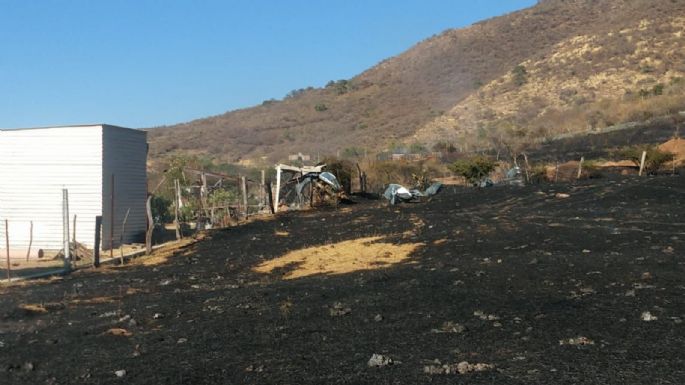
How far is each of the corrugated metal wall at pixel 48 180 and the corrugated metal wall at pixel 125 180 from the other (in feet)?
1.21

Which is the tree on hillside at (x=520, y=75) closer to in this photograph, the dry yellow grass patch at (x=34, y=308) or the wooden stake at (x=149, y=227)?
the wooden stake at (x=149, y=227)

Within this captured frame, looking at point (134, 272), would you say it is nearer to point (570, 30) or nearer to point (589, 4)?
point (570, 30)

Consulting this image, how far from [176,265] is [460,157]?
2804 centimetres

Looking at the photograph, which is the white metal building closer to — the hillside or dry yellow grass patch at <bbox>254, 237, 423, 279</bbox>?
dry yellow grass patch at <bbox>254, 237, 423, 279</bbox>

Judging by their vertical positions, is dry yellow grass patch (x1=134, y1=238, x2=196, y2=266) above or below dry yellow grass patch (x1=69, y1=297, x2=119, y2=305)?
above

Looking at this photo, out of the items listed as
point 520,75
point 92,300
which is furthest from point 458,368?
point 520,75

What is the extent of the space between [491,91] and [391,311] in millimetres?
63547

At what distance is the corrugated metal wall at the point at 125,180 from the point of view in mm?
22828

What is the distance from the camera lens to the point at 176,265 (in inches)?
639

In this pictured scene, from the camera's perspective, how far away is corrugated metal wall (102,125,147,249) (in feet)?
74.9

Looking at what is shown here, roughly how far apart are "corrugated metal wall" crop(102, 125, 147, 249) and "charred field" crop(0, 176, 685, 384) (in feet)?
21.3

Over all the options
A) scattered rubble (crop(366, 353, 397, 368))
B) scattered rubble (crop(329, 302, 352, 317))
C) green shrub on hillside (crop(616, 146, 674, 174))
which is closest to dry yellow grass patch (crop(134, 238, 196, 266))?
scattered rubble (crop(329, 302, 352, 317))

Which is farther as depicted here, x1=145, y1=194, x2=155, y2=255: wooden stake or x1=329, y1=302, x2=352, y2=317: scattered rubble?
x1=145, y1=194, x2=155, y2=255: wooden stake

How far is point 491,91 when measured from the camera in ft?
227
